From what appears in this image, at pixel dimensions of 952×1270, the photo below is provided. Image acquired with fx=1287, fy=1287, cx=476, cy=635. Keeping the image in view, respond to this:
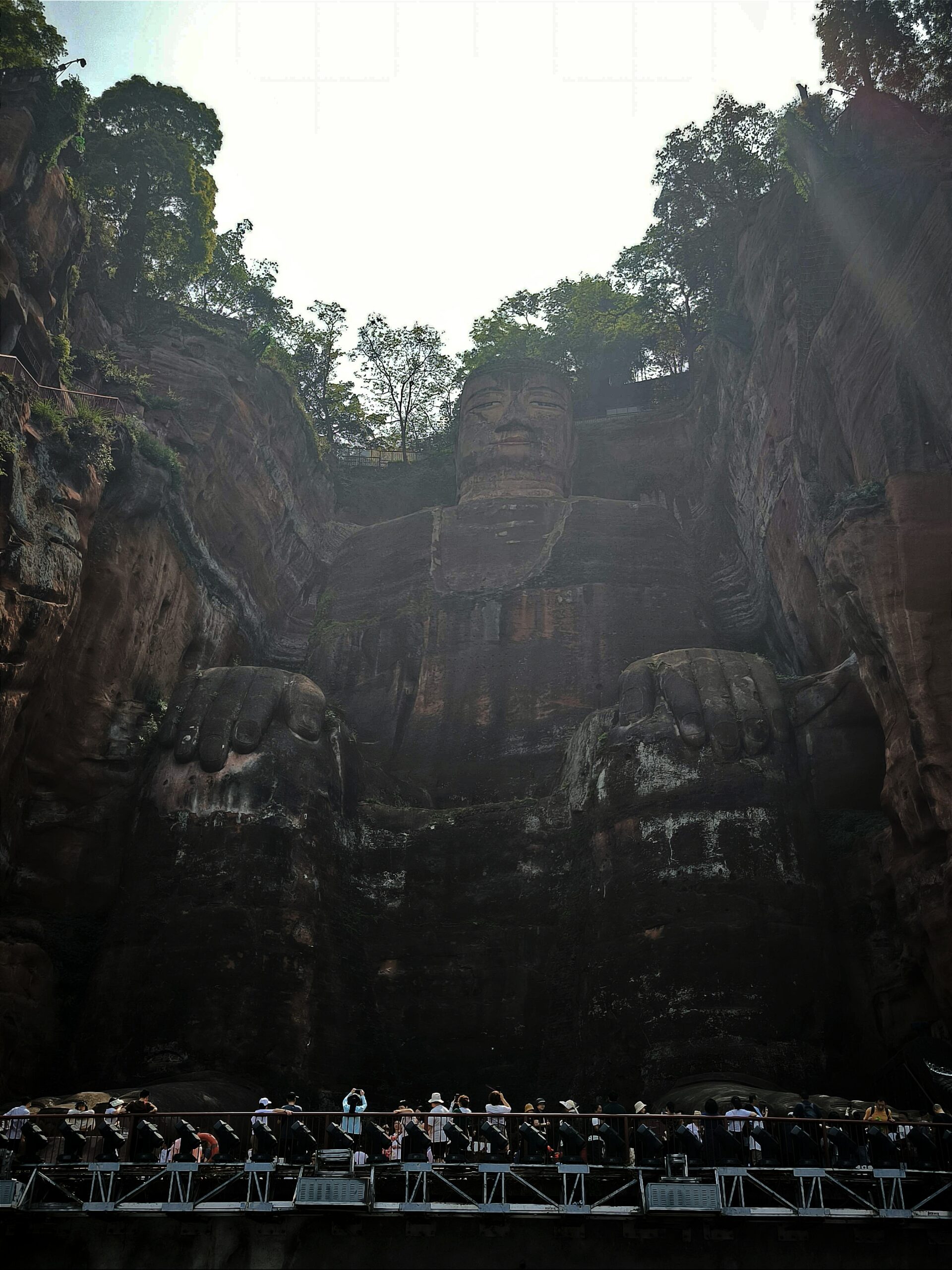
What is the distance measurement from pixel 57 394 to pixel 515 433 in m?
17.2

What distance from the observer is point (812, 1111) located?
15.4 m

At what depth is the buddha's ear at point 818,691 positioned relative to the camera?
24484 millimetres

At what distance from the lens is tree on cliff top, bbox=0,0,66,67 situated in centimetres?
2905

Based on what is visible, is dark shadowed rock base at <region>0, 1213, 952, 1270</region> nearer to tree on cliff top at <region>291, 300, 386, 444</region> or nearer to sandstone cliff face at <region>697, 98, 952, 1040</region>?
sandstone cliff face at <region>697, 98, 952, 1040</region>

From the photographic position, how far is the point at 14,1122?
1568 centimetres

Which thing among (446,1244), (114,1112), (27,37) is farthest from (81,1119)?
(27,37)

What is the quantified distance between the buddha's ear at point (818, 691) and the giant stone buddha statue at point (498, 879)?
0.05 meters

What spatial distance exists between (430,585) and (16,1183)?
22128mm

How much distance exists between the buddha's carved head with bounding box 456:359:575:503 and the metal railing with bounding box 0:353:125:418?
40.1 feet

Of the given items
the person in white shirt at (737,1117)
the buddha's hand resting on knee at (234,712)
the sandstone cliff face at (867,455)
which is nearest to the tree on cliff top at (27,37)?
the buddha's hand resting on knee at (234,712)

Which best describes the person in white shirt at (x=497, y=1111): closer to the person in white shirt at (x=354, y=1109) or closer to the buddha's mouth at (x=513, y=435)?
the person in white shirt at (x=354, y=1109)

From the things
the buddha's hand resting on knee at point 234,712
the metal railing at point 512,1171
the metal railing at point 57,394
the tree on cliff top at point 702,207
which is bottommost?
the metal railing at point 512,1171

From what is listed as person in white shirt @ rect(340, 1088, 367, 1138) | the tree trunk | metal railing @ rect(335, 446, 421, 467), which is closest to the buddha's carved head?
metal railing @ rect(335, 446, 421, 467)

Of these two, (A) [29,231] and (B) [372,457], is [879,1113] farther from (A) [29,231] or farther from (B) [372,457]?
(B) [372,457]
